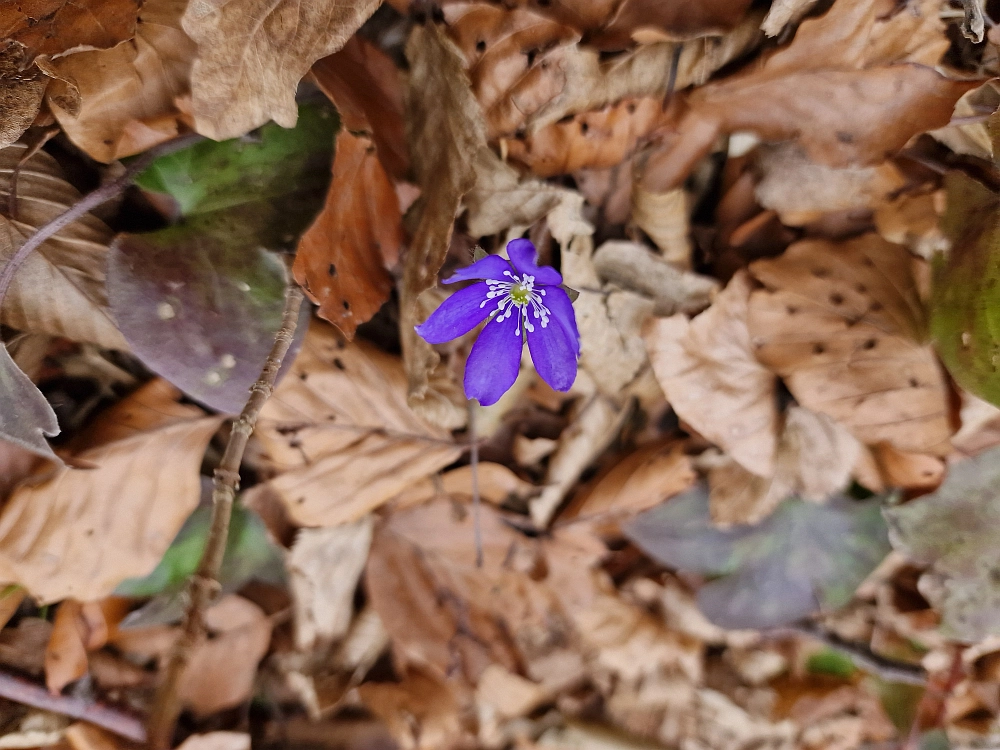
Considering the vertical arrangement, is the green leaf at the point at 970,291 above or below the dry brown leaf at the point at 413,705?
above

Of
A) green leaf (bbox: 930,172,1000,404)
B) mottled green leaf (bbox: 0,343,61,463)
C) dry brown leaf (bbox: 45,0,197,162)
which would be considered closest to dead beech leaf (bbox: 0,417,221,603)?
mottled green leaf (bbox: 0,343,61,463)

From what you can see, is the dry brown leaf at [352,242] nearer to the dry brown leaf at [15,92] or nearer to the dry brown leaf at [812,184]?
the dry brown leaf at [15,92]

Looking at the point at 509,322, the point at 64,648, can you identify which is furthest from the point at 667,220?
the point at 64,648

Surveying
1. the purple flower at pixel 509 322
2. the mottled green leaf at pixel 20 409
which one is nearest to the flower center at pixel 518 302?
the purple flower at pixel 509 322

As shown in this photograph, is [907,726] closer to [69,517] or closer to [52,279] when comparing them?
[69,517]

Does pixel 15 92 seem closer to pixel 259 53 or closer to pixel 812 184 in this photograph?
pixel 259 53

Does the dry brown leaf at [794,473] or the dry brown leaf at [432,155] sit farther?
the dry brown leaf at [794,473]

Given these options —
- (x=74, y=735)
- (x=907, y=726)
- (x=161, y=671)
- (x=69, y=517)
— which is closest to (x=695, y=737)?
(x=907, y=726)
